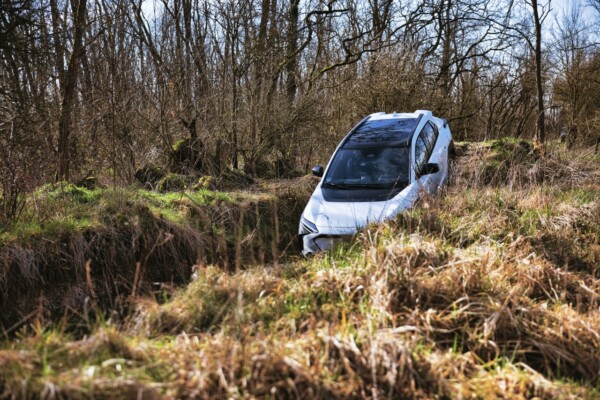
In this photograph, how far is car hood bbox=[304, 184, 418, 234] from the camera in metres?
6.26

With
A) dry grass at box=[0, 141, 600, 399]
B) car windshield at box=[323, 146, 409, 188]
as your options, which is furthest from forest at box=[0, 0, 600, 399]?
car windshield at box=[323, 146, 409, 188]

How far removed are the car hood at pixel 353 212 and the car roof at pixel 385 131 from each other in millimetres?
1349

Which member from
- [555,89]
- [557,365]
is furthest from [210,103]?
[555,89]

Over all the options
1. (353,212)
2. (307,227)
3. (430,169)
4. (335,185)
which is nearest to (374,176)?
(335,185)

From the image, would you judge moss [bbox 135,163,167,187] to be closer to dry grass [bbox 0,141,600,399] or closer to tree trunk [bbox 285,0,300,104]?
tree trunk [bbox 285,0,300,104]

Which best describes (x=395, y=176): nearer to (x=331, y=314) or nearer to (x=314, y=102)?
(x=331, y=314)

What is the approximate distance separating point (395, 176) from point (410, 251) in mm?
2831

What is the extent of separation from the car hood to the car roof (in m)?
1.35

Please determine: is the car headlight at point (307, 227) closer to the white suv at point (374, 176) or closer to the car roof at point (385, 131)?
the white suv at point (374, 176)

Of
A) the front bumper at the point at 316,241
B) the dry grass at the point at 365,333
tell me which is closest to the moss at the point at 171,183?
the front bumper at the point at 316,241

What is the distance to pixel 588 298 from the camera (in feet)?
14.6

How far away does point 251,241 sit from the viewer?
275 inches

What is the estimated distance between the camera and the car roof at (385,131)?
26.4 feet

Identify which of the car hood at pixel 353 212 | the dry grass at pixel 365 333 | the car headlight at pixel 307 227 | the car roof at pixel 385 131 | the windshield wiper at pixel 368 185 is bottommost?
the dry grass at pixel 365 333
